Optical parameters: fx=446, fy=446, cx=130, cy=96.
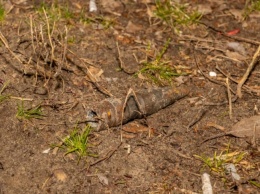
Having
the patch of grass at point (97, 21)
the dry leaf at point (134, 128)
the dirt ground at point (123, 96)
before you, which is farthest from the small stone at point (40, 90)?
the patch of grass at point (97, 21)

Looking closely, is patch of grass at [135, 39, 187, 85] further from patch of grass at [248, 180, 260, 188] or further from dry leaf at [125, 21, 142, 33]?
patch of grass at [248, 180, 260, 188]

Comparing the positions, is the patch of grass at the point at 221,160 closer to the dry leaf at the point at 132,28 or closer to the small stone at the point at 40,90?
the small stone at the point at 40,90

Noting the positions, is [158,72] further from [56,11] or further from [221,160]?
[56,11]

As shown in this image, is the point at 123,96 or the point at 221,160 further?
the point at 123,96

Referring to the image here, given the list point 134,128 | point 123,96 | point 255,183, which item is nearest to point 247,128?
point 255,183

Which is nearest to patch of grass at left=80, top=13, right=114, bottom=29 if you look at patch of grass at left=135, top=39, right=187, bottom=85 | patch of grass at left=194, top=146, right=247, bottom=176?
patch of grass at left=135, top=39, right=187, bottom=85

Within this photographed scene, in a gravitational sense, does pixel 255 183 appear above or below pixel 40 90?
below

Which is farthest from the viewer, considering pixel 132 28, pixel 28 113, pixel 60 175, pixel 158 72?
pixel 132 28
